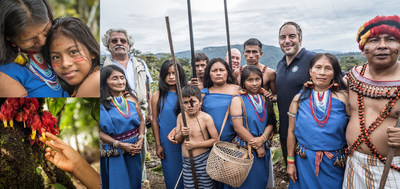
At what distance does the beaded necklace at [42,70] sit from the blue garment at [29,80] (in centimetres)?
3

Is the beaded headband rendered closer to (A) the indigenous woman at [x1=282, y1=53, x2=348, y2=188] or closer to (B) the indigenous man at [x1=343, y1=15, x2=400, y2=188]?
(B) the indigenous man at [x1=343, y1=15, x2=400, y2=188]

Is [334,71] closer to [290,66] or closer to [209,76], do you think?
[290,66]

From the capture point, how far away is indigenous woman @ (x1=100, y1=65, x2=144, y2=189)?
106 inches

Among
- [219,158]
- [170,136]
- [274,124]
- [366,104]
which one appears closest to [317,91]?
[366,104]

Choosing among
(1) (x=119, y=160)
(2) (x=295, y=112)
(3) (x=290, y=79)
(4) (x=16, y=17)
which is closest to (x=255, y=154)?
(2) (x=295, y=112)

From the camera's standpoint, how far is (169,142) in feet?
9.64

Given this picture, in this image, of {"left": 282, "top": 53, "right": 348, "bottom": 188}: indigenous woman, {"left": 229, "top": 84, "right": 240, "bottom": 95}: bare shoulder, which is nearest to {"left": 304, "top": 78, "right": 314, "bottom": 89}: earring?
{"left": 282, "top": 53, "right": 348, "bottom": 188}: indigenous woman

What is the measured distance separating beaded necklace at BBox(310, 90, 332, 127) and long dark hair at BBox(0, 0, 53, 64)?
233 cm

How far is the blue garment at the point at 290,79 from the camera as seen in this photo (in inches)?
106

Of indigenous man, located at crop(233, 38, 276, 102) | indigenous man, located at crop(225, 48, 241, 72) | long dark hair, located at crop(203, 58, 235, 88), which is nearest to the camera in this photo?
long dark hair, located at crop(203, 58, 235, 88)

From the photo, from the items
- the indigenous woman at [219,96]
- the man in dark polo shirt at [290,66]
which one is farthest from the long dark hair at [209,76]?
the man in dark polo shirt at [290,66]

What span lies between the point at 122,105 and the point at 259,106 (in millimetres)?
1295

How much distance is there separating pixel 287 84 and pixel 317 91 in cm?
44

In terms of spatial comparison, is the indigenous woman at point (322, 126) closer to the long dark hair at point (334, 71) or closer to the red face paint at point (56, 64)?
the long dark hair at point (334, 71)
